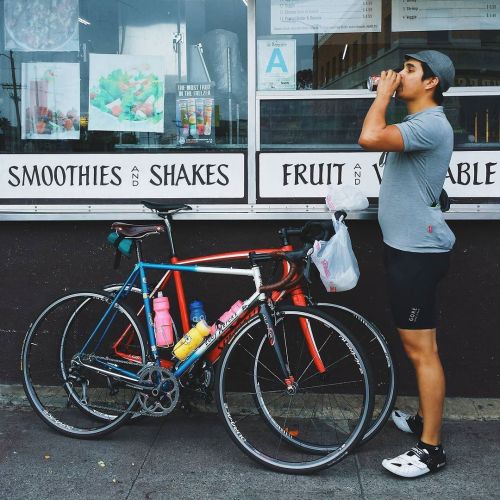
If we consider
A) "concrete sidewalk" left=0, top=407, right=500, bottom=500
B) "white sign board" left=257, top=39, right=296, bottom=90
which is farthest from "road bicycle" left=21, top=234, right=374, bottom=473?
"white sign board" left=257, top=39, right=296, bottom=90

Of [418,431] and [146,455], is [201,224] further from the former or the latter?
[418,431]

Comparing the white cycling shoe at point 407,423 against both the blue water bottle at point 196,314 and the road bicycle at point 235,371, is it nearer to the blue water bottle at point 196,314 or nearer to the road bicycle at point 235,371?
the road bicycle at point 235,371

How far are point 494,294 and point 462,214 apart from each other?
1.81 feet

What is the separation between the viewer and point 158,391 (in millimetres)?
4039

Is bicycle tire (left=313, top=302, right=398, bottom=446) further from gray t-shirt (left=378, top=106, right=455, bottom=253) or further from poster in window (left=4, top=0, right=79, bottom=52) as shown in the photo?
poster in window (left=4, top=0, right=79, bottom=52)

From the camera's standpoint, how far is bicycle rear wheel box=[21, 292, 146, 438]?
4.20 m

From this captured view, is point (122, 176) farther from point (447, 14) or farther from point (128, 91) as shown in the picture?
point (447, 14)

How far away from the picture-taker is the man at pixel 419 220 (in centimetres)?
367

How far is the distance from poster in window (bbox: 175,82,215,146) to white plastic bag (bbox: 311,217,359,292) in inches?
50.7

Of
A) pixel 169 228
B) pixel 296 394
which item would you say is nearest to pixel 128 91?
pixel 169 228

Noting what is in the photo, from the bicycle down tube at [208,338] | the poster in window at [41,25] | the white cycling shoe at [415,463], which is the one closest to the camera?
the white cycling shoe at [415,463]

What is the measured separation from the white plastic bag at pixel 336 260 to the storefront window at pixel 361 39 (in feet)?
4.18

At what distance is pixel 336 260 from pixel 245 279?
1000mm

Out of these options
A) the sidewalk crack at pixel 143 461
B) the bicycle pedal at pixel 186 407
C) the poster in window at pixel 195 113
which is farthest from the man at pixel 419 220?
the poster in window at pixel 195 113
